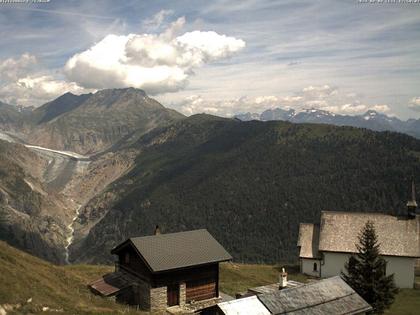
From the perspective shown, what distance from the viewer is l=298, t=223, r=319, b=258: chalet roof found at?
62750mm

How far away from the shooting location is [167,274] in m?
40.5

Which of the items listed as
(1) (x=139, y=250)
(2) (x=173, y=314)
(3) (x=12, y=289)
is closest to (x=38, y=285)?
(3) (x=12, y=289)

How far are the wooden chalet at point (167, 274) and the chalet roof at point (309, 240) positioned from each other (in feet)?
75.1

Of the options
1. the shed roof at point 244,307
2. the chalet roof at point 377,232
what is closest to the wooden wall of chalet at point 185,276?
the shed roof at point 244,307

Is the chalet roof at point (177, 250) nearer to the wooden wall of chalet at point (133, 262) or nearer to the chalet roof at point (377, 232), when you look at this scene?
the wooden wall of chalet at point (133, 262)

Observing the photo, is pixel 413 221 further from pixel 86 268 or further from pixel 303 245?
pixel 86 268

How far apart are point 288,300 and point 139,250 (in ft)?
57.5

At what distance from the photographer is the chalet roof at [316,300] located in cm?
2684

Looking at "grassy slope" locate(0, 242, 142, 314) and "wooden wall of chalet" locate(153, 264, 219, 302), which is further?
"wooden wall of chalet" locate(153, 264, 219, 302)

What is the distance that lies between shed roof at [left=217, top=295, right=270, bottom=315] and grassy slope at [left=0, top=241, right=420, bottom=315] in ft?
32.9

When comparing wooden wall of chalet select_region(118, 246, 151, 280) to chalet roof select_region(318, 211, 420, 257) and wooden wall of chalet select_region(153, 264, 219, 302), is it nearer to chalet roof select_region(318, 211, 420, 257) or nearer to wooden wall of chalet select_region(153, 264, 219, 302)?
wooden wall of chalet select_region(153, 264, 219, 302)

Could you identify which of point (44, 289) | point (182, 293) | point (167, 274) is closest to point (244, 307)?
point (167, 274)

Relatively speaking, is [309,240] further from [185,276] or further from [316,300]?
[316,300]

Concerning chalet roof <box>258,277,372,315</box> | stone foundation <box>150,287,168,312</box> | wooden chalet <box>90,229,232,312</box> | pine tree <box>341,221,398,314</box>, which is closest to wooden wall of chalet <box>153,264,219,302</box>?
wooden chalet <box>90,229,232,312</box>
